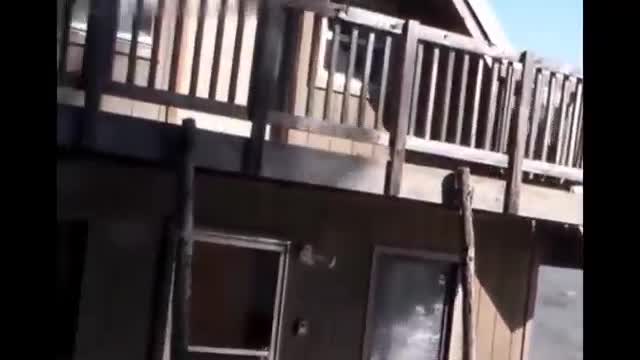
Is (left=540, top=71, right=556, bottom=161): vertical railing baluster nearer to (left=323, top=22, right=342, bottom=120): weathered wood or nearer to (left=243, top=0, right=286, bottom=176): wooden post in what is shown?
(left=323, top=22, right=342, bottom=120): weathered wood

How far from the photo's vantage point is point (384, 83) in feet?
8.53

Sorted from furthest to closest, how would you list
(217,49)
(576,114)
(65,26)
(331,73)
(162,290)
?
(331,73) → (162,290) → (217,49) → (65,26) → (576,114)

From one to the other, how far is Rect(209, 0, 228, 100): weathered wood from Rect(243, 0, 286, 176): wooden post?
0.28 ft

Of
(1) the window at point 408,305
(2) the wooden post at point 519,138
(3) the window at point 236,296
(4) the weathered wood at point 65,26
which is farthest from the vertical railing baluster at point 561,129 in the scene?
(4) the weathered wood at point 65,26

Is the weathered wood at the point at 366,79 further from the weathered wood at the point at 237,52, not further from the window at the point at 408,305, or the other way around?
the window at the point at 408,305

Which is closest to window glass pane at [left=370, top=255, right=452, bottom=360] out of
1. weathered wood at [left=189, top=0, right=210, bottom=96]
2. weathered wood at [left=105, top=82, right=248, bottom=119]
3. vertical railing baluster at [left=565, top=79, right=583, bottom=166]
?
weathered wood at [left=105, top=82, right=248, bottom=119]

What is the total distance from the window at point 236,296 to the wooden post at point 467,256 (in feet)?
1.72

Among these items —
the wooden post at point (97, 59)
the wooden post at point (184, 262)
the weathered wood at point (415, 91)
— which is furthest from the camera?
the weathered wood at point (415, 91)

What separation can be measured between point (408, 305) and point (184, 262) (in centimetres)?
87

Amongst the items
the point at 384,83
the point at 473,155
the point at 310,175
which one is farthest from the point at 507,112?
the point at 310,175

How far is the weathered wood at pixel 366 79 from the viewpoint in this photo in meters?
2.54

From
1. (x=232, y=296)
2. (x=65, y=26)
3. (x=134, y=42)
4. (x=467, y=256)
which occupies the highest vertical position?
(x=134, y=42)

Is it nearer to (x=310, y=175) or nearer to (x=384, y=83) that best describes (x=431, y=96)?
(x=384, y=83)
